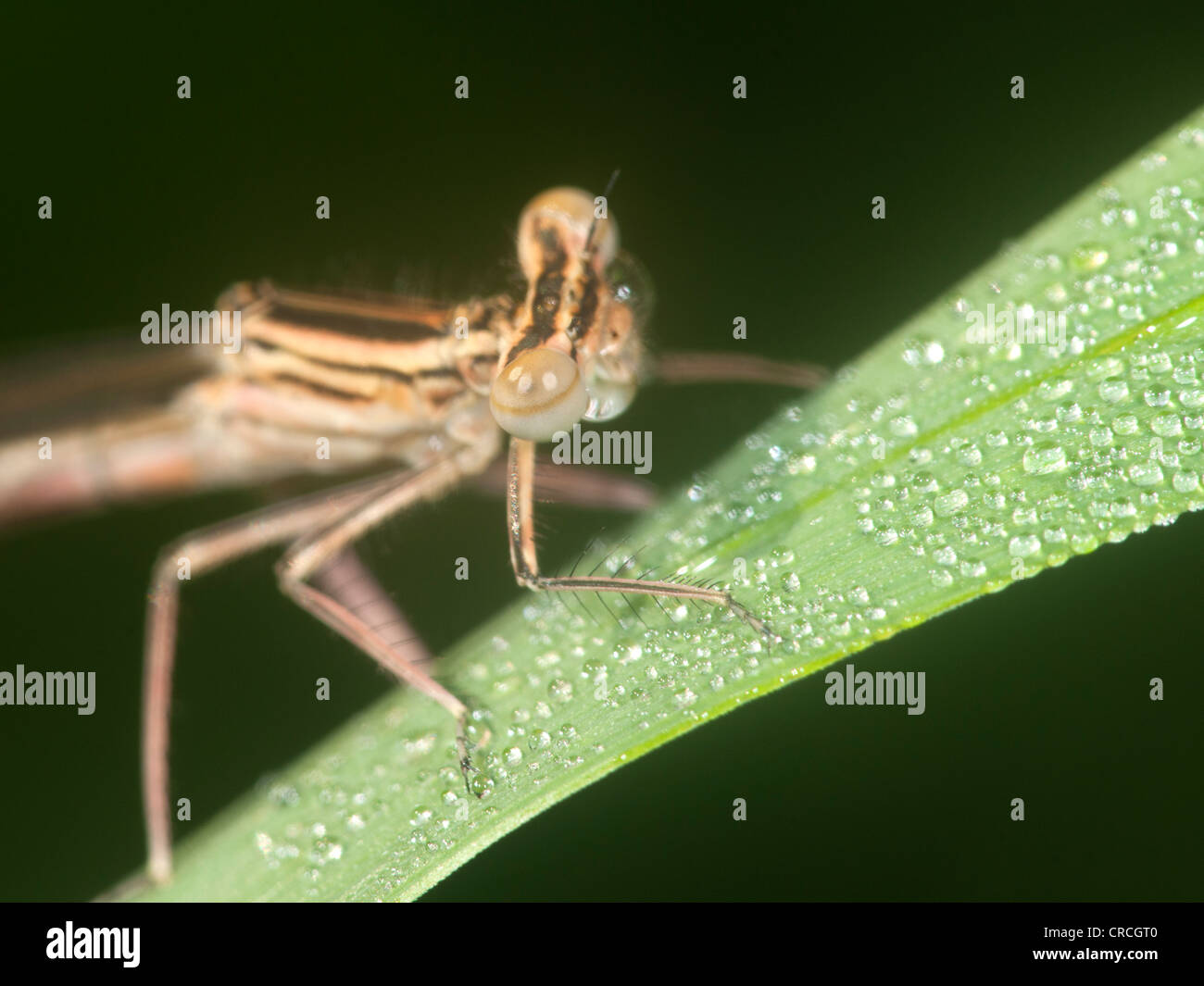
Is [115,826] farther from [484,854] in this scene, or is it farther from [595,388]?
[595,388]

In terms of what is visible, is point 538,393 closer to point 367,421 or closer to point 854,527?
point 854,527

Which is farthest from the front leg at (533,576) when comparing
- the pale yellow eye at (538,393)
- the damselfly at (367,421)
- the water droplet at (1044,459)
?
the water droplet at (1044,459)

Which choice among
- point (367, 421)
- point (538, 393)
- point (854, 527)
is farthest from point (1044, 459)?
point (367, 421)

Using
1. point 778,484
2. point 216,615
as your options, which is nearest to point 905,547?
point 778,484

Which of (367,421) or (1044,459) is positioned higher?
(367,421)

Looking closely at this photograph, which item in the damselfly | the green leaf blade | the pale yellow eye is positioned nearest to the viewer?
the green leaf blade

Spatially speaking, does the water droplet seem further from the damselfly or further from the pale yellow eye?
the pale yellow eye

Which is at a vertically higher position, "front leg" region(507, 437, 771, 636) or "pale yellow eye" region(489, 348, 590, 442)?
"pale yellow eye" region(489, 348, 590, 442)

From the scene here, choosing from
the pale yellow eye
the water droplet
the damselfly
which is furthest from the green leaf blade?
the pale yellow eye
